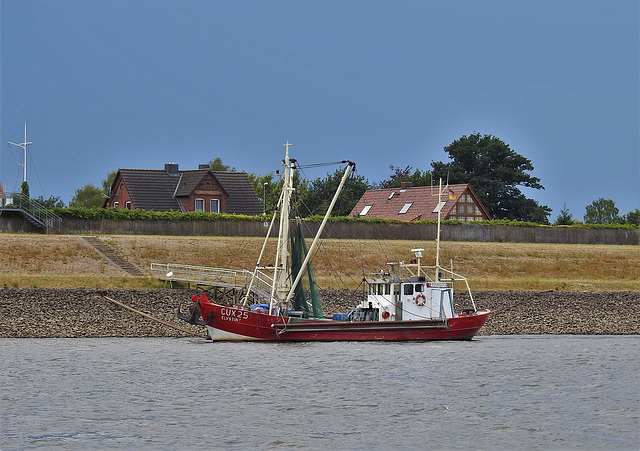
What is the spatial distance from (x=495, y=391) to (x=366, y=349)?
13709mm

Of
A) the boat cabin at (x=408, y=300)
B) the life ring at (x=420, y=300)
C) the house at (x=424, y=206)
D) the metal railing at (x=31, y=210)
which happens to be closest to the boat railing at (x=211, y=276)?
the boat cabin at (x=408, y=300)

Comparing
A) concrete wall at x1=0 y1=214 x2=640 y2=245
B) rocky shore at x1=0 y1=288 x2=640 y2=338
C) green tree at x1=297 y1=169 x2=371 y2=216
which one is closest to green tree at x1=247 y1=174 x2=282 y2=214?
green tree at x1=297 y1=169 x2=371 y2=216

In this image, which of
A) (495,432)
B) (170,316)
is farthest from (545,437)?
(170,316)

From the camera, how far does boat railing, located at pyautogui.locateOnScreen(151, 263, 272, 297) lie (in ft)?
203

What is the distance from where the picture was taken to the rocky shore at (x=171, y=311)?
180 feet

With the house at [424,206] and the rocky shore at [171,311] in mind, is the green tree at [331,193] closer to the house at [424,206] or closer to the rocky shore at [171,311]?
the house at [424,206]

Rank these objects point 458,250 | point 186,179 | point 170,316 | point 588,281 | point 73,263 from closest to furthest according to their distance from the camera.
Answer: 1. point 170,316
2. point 73,263
3. point 588,281
4. point 458,250
5. point 186,179

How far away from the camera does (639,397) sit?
3556 cm

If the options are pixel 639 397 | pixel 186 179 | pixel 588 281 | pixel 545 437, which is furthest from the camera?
pixel 186 179

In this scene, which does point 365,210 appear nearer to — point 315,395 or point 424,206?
point 424,206

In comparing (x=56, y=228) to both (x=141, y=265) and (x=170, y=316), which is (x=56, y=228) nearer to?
(x=141, y=265)

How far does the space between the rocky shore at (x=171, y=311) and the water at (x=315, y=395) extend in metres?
2.73

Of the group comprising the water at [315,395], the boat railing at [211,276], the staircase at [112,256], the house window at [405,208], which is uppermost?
the house window at [405,208]

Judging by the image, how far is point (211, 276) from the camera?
65750 mm
